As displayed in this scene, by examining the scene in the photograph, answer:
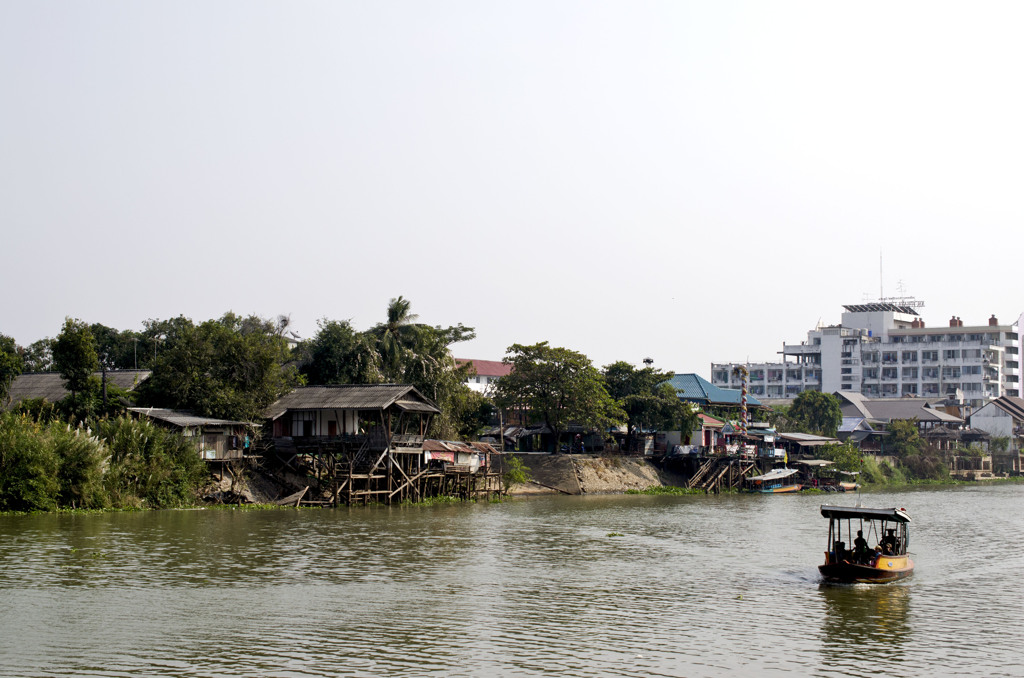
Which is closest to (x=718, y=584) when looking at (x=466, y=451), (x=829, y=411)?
(x=466, y=451)

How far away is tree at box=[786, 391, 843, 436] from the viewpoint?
10875 cm

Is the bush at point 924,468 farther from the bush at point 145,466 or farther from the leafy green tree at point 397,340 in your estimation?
the bush at point 145,466

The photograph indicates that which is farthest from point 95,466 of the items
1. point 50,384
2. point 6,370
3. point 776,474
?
point 776,474

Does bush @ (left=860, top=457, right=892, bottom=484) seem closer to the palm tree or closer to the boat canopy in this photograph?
the boat canopy

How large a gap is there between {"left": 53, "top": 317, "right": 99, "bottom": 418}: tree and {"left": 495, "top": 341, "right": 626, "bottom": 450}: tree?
1169 inches

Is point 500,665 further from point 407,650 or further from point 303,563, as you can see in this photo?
point 303,563

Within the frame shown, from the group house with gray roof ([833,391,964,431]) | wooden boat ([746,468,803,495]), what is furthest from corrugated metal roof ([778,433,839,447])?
house with gray roof ([833,391,964,431])

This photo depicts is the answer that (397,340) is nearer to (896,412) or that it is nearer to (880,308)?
(896,412)

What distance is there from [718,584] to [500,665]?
12289 millimetres

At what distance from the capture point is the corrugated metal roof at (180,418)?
175 feet

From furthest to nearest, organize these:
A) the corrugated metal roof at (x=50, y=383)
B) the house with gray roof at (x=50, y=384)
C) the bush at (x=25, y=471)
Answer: the corrugated metal roof at (x=50, y=383)
the house with gray roof at (x=50, y=384)
the bush at (x=25, y=471)

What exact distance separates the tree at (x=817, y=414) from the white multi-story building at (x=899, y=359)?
44218 millimetres

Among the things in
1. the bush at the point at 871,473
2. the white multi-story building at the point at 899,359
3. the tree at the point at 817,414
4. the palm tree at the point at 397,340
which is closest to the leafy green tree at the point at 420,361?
the palm tree at the point at 397,340

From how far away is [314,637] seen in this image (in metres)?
22.6
